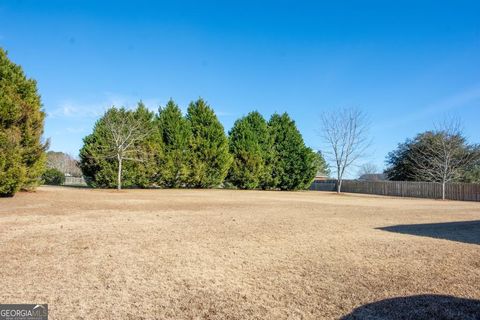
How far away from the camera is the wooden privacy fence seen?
88.5 feet

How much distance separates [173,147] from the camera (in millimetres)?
29484

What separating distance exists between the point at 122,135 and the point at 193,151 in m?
6.42

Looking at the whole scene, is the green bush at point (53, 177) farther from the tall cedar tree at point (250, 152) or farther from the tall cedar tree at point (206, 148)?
the tall cedar tree at point (250, 152)

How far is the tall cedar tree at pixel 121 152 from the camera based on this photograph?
26277mm

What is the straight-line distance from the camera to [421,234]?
730 centimetres

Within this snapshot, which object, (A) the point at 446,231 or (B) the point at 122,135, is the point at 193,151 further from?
(A) the point at 446,231

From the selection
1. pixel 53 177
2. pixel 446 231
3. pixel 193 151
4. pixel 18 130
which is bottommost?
pixel 446 231

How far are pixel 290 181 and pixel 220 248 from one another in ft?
101

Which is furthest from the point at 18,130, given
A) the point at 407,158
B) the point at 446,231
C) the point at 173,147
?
the point at 407,158

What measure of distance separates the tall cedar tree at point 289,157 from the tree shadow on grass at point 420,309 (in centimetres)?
3203

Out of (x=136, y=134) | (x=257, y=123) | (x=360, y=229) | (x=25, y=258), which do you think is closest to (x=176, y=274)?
(x=25, y=258)

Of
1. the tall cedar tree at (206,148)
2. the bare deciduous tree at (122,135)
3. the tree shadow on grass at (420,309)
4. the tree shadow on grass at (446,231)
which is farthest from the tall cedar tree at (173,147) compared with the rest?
the tree shadow on grass at (420,309)

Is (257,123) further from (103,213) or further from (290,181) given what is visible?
(103,213)

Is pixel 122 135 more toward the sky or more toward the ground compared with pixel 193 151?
more toward the sky
